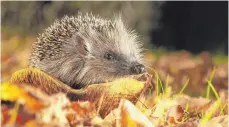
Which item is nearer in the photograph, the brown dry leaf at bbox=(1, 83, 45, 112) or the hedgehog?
the brown dry leaf at bbox=(1, 83, 45, 112)

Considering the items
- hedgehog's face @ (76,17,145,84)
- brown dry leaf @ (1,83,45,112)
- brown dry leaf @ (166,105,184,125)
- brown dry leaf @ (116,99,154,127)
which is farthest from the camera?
hedgehog's face @ (76,17,145,84)

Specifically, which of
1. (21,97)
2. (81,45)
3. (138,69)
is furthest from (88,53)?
(21,97)

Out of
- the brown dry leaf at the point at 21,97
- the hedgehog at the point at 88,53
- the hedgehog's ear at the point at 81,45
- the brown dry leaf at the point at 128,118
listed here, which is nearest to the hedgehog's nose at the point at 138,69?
the hedgehog at the point at 88,53

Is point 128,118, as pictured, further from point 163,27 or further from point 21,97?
point 163,27

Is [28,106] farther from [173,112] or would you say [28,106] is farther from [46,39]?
[46,39]

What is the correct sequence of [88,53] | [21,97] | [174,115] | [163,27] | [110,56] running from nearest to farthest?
[21,97]
[174,115]
[88,53]
[110,56]
[163,27]

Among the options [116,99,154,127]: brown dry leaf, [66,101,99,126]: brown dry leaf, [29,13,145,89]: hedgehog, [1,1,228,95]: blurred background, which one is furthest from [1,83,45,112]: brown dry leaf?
[1,1,228,95]: blurred background

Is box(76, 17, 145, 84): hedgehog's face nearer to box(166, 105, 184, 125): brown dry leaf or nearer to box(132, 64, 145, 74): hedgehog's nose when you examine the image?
box(132, 64, 145, 74): hedgehog's nose

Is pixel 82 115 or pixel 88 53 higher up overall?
pixel 88 53
